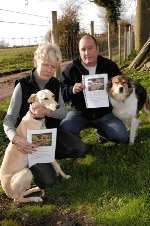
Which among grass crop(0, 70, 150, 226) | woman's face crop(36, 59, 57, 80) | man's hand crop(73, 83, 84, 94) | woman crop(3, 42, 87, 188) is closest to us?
grass crop(0, 70, 150, 226)

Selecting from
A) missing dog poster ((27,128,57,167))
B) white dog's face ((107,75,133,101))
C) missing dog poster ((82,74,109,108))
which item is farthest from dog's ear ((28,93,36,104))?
white dog's face ((107,75,133,101))

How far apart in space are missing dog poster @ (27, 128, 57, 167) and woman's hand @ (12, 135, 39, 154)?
5 cm

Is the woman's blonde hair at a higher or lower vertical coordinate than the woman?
higher

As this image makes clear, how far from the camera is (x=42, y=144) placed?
4949mm

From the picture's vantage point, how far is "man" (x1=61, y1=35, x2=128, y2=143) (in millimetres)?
6012

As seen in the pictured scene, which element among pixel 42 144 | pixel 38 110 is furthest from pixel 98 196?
pixel 38 110

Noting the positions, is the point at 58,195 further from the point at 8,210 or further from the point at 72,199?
the point at 8,210

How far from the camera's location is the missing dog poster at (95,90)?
589cm

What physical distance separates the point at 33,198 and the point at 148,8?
1490 cm

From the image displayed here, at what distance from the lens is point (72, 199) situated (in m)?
4.97

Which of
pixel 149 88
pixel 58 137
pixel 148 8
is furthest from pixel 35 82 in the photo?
pixel 148 8

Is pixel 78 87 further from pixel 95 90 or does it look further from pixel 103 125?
pixel 103 125

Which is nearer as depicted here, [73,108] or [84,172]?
[84,172]

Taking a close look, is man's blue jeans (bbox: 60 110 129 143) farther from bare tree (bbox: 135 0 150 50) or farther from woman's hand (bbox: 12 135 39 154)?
bare tree (bbox: 135 0 150 50)
